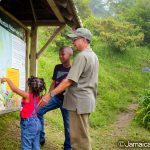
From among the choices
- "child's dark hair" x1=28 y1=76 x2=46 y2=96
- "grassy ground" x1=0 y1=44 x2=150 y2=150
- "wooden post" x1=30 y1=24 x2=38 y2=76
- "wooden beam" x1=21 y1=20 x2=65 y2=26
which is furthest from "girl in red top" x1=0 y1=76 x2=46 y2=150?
"wooden beam" x1=21 y1=20 x2=65 y2=26

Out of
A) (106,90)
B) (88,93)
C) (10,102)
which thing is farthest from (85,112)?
(106,90)

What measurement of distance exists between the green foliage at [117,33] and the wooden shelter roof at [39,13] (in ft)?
43.1

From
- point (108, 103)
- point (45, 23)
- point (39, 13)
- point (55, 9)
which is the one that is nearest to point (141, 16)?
point (108, 103)

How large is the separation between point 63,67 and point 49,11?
1.48 m

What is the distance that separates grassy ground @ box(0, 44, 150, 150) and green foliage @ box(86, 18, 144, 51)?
663 mm

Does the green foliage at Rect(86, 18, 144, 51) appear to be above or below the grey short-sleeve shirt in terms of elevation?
above

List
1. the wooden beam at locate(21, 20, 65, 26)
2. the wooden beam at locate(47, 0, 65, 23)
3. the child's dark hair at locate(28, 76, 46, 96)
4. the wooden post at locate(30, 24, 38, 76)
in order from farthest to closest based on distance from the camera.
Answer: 1. the wooden beam at locate(21, 20, 65, 26)
2. the wooden post at locate(30, 24, 38, 76)
3. the wooden beam at locate(47, 0, 65, 23)
4. the child's dark hair at locate(28, 76, 46, 96)

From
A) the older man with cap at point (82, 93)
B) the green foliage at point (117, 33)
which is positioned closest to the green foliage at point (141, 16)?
the green foliage at point (117, 33)

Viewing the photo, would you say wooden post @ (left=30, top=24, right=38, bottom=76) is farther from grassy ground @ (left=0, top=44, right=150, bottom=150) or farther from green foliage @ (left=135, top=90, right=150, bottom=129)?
green foliage @ (left=135, top=90, right=150, bottom=129)

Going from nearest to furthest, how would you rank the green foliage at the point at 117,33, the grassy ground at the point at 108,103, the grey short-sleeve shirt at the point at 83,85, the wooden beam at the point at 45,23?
Answer: the grey short-sleeve shirt at the point at 83,85, the wooden beam at the point at 45,23, the grassy ground at the point at 108,103, the green foliage at the point at 117,33

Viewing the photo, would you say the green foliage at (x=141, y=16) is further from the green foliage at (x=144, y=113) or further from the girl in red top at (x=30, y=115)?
the girl in red top at (x=30, y=115)

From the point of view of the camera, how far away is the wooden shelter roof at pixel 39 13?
643cm

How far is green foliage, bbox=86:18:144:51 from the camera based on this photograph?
20.2 metres

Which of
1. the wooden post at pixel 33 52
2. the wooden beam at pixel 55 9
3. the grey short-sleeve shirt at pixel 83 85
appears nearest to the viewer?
the grey short-sleeve shirt at pixel 83 85
